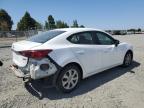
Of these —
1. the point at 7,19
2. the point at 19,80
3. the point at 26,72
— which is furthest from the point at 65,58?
the point at 7,19

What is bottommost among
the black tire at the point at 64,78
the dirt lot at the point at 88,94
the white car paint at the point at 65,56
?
the dirt lot at the point at 88,94

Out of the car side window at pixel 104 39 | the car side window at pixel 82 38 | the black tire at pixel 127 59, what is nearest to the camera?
the car side window at pixel 82 38

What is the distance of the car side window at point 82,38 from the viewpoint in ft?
16.3

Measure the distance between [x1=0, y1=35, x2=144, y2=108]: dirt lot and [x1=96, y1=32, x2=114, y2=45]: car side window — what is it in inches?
43.1

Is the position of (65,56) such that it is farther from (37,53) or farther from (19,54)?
(19,54)

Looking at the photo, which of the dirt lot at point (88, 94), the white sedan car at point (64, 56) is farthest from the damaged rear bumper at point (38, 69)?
the dirt lot at point (88, 94)

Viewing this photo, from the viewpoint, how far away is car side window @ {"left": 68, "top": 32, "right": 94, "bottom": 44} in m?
4.96

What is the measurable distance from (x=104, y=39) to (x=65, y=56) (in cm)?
193

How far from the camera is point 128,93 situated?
4746 millimetres

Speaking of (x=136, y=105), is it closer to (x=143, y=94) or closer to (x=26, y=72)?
(x=143, y=94)

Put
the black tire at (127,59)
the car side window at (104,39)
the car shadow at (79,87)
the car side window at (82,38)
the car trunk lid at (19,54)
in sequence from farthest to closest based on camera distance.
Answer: the black tire at (127,59)
the car side window at (104,39)
the car side window at (82,38)
the car shadow at (79,87)
the car trunk lid at (19,54)

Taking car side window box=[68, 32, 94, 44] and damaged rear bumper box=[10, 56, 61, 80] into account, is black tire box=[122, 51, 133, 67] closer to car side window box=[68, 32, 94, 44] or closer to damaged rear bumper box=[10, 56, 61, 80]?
car side window box=[68, 32, 94, 44]

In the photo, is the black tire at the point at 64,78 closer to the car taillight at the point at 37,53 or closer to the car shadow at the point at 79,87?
the car shadow at the point at 79,87

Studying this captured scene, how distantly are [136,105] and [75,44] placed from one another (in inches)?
81.1
